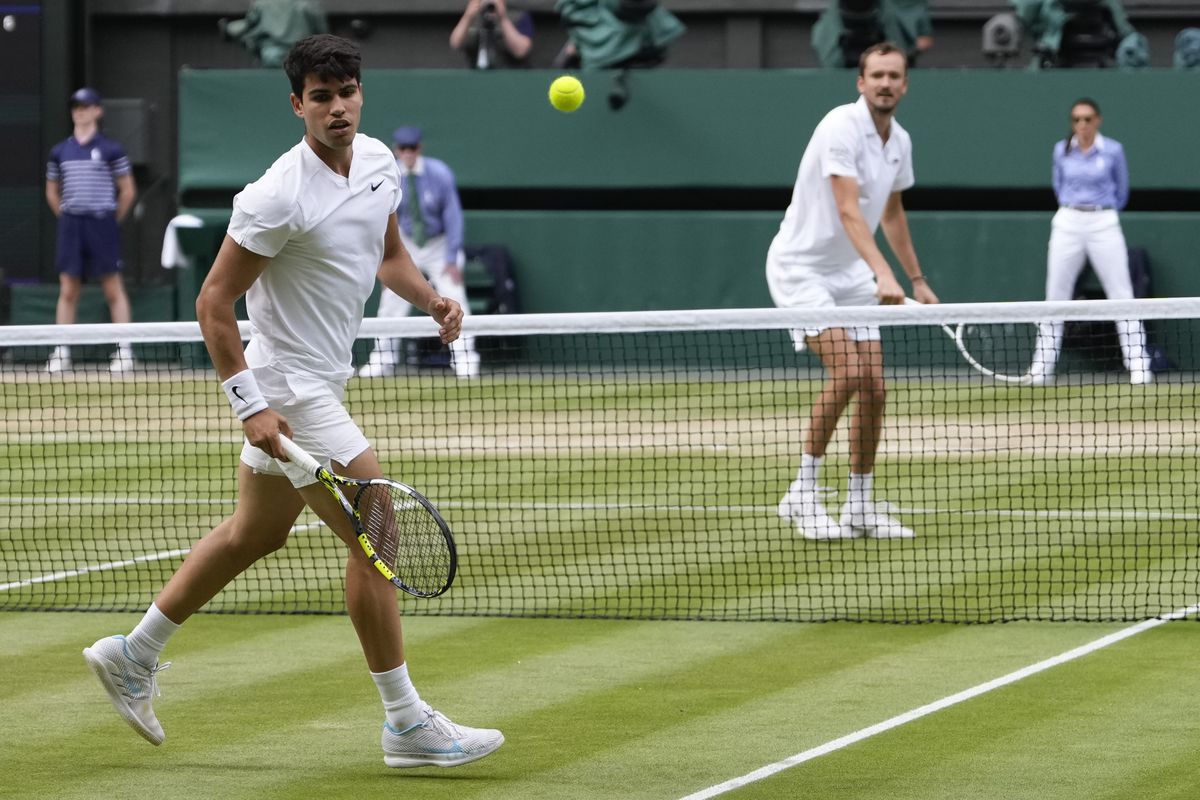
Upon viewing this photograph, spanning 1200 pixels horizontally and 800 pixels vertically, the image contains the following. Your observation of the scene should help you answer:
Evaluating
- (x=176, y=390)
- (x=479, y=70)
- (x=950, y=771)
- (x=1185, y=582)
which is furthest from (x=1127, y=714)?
(x=479, y=70)

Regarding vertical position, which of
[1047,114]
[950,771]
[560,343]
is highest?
[1047,114]

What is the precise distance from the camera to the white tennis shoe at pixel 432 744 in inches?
195

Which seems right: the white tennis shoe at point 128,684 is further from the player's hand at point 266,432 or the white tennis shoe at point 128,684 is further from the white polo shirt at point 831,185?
the white polo shirt at point 831,185

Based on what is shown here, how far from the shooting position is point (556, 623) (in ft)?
22.4

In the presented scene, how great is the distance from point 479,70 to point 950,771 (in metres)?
12.3

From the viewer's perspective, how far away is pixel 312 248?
491cm

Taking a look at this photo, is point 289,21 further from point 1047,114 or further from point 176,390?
point 1047,114

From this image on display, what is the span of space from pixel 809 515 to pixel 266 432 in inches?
160

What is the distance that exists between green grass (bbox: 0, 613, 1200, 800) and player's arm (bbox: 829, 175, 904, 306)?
1.75m

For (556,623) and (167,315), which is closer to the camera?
(556,623)

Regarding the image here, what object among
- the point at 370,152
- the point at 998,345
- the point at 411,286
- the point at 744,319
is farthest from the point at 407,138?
the point at 370,152

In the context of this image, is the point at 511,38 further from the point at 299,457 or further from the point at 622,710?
the point at 299,457

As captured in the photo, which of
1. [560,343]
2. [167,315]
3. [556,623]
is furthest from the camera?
[167,315]

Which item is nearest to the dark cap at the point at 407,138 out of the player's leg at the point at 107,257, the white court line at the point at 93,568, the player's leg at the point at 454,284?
the player's leg at the point at 454,284
